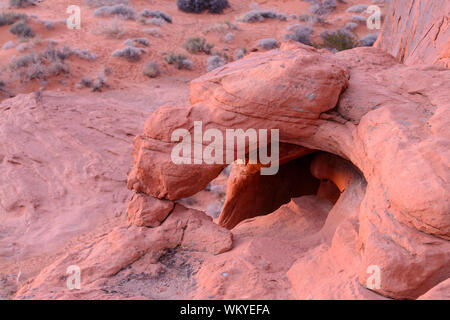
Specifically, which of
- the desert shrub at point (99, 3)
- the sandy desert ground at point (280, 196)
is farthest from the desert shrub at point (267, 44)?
the sandy desert ground at point (280, 196)

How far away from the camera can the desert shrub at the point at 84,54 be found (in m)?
12.4

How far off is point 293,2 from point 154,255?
61.1ft

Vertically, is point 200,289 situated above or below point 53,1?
above

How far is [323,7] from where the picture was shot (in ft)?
60.0

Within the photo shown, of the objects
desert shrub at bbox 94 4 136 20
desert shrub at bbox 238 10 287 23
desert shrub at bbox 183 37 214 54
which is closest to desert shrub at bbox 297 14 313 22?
desert shrub at bbox 238 10 287 23

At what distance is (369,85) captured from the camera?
3.80 meters

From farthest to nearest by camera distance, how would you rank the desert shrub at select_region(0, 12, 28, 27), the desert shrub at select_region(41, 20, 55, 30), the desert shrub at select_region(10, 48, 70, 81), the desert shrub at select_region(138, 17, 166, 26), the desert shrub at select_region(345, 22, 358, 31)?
the desert shrub at select_region(345, 22, 358, 31), the desert shrub at select_region(138, 17, 166, 26), the desert shrub at select_region(41, 20, 55, 30), the desert shrub at select_region(0, 12, 28, 27), the desert shrub at select_region(10, 48, 70, 81)

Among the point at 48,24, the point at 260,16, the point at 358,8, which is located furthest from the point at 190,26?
the point at 358,8

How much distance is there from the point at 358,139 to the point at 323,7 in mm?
16557

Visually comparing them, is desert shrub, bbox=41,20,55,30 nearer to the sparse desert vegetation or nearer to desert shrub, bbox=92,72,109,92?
the sparse desert vegetation

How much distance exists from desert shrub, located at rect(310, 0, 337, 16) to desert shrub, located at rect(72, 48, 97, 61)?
402 inches

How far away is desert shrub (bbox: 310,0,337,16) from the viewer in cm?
1805

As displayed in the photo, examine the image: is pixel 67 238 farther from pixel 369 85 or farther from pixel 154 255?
pixel 369 85

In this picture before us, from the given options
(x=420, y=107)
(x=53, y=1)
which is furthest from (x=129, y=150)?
(x=53, y=1)
